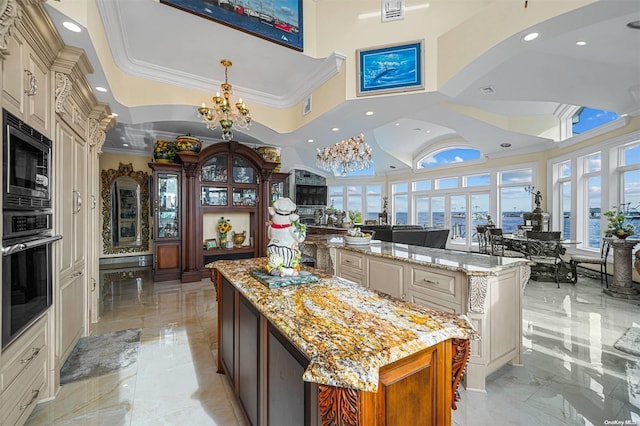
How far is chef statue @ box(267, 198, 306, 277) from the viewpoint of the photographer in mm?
1638

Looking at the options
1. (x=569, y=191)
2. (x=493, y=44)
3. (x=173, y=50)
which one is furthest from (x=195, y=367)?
(x=569, y=191)

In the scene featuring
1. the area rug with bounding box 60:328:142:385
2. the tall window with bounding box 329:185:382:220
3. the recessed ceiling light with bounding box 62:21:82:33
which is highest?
the recessed ceiling light with bounding box 62:21:82:33

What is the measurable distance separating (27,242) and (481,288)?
2.80m

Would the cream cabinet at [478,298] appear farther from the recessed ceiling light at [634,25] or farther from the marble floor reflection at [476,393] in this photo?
the recessed ceiling light at [634,25]

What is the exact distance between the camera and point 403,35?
3.10 m

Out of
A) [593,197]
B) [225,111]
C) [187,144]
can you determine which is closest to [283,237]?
[225,111]

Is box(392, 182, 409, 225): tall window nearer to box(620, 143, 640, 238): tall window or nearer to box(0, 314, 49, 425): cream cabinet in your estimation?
box(620, 143, 640, 238): tall window

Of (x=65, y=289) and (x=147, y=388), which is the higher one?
(x=65, y=289)

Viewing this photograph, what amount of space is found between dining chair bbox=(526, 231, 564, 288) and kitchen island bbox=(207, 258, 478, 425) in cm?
499

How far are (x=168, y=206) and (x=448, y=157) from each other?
8745 millimetres

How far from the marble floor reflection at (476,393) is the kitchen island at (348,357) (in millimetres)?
814

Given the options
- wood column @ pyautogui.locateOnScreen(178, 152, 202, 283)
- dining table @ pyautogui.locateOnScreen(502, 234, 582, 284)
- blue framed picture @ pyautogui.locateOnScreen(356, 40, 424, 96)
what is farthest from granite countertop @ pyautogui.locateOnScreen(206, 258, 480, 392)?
dining table @ pyautogui.locateOnScreen(502, 234, 582, 284)

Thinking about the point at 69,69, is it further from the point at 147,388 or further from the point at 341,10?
the point at 341,10

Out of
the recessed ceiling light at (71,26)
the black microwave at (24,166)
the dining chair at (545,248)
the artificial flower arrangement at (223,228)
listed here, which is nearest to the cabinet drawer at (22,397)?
the black microwave at (24,166)
